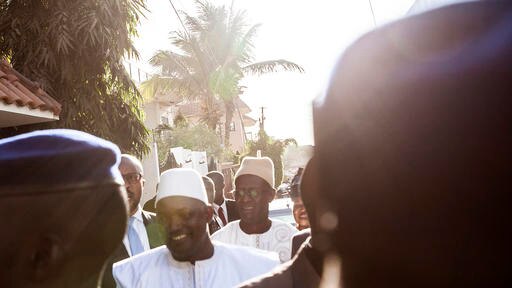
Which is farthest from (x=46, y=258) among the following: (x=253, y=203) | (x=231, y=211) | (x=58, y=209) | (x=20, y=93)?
(x=231, y=211)

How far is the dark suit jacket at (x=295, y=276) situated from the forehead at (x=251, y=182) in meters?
3.79

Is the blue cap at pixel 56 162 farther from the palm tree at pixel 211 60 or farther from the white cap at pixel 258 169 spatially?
the palm tree at pixel 211 60

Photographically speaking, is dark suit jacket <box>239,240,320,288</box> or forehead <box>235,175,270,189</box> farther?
forehead <box>235,175,270,189</box>

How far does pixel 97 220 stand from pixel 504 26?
56cm

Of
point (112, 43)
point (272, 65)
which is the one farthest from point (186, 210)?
point (272, 65)

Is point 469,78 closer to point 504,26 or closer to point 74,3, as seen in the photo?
point 504,26

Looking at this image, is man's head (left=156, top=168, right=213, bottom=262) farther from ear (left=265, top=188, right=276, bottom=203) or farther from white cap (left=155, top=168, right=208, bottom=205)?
ear (left=265, top=188, right=276, bottom=203)

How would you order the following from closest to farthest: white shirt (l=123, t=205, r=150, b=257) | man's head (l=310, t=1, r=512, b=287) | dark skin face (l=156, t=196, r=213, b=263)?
man's head (l=310, t=1, r=512, b=287), dark skin face (l=156, t=196, r=213, b=263), white shirt (l=123, t=205, r=150, b=257)

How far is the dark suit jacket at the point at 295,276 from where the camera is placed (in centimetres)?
95

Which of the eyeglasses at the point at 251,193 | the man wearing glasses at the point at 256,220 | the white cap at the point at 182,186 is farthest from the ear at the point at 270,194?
the white cap at the point at 182,186

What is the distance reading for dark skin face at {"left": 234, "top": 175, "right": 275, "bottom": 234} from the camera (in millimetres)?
4766

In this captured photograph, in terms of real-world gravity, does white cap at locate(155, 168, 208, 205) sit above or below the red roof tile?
below

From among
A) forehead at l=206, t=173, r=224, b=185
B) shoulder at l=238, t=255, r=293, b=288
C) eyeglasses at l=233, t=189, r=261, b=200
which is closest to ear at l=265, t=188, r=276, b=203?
eyeglasses at l=233, t=189, r=261, b=200

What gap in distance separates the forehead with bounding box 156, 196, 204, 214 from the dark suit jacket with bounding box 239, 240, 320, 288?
2.59 meters
